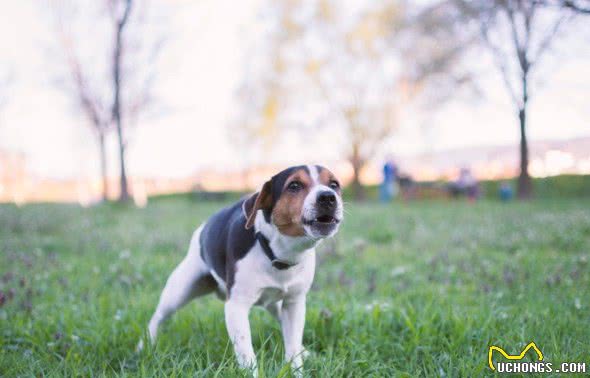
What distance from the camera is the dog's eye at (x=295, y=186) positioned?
9.90ft

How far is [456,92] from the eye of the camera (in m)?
22.0

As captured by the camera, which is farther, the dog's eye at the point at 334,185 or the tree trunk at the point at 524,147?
the tree trunk at the point at 524,147

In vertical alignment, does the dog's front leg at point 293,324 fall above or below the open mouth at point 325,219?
below

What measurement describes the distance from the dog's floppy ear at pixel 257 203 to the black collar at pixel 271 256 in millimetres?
130

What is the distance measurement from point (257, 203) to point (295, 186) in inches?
10.7

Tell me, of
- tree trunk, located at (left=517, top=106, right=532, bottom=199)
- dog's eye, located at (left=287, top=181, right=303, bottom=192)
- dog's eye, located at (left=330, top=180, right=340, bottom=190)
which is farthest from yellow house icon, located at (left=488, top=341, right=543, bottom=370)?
tree trunk, located at (left=517, top=106, right=532, bottom=199)

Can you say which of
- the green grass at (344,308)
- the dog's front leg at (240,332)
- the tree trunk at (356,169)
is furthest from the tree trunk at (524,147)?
the dog's front leg at (240,332)

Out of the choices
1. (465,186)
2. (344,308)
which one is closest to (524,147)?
(465,186)

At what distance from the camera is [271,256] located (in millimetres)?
3041

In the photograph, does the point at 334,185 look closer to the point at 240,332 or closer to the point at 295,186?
the point at 295,186

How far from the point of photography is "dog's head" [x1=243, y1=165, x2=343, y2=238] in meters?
2.83

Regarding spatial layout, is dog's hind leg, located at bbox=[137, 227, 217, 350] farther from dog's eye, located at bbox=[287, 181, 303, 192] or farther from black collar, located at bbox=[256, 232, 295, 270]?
dog's eye, located at bbox=[287, 181, 303, 192]

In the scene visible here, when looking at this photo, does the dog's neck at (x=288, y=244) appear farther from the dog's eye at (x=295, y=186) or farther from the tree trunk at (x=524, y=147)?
the tree trunk at (x=524, y=147)

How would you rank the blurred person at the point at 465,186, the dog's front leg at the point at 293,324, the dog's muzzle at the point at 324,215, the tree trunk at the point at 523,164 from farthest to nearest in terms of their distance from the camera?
the blurred person at the point at 465,186
the tree trunk at the point at 523,164
the dog's front leg at the point at 293,324
the dog's muzzle at the point at 324,215
